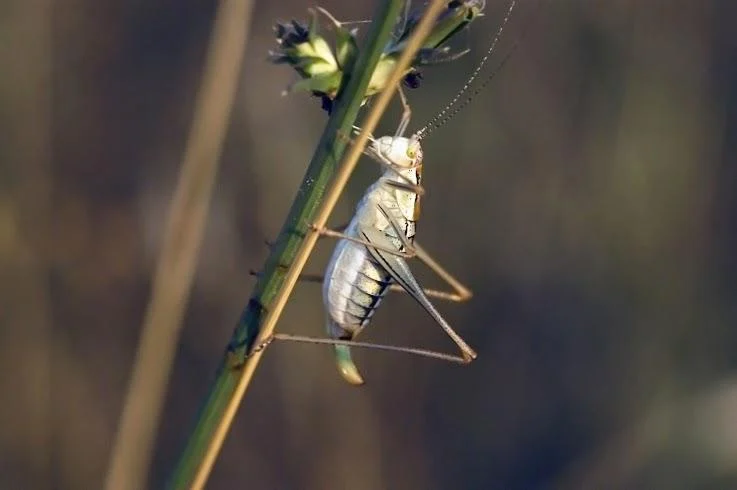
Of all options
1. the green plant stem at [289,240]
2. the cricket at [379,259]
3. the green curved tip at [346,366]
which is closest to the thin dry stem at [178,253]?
the green plant stem at [289,240]

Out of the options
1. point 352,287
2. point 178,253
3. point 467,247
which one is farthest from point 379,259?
point 467,247

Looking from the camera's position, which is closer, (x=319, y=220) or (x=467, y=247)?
(x=319, y=220)

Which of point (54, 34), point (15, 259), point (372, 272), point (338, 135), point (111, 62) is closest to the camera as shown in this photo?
point (338, 135)

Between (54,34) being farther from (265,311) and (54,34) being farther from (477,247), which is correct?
(265,311)

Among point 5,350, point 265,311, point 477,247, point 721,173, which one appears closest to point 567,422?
point 477,247

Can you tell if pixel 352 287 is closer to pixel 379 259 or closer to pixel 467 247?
pixel 379 259

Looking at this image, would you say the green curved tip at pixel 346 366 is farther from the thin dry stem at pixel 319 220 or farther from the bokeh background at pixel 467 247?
the bokeh background at pixel 467 247

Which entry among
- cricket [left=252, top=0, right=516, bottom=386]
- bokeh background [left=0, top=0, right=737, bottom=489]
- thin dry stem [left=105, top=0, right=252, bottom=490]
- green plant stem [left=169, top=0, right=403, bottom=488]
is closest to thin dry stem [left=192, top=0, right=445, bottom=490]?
green plant stem [left=169, top=0, right=403, bottom=488]
